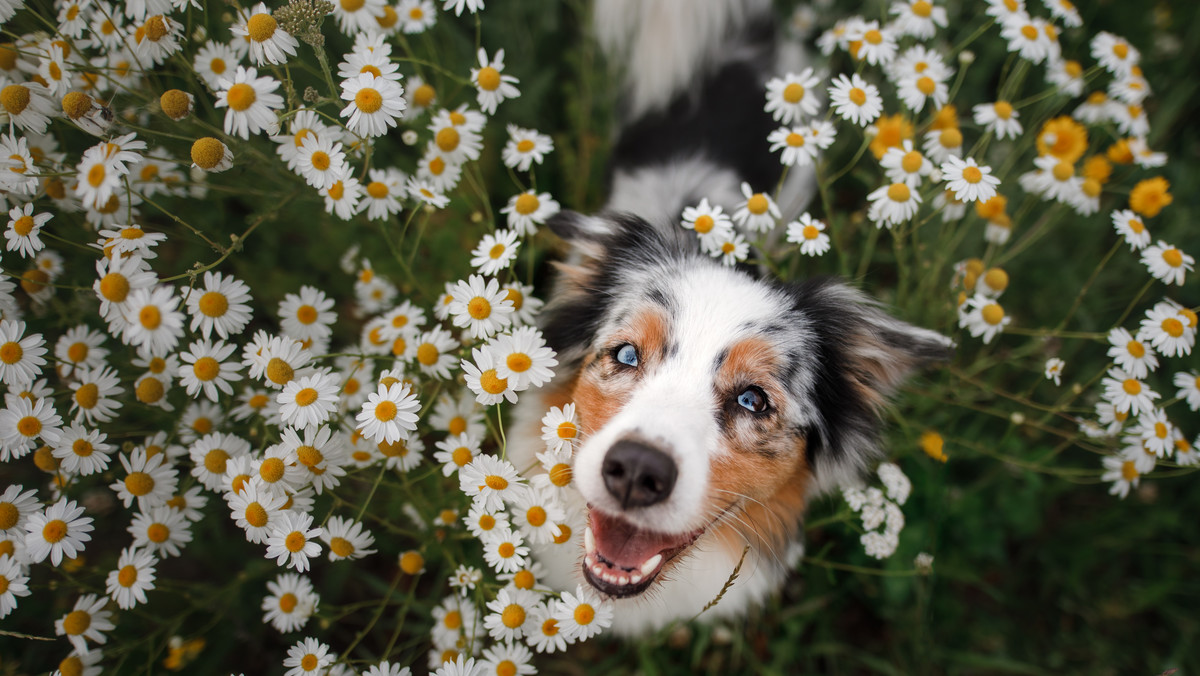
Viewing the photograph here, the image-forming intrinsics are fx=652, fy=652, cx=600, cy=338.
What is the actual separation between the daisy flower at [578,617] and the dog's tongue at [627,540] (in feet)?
0.50

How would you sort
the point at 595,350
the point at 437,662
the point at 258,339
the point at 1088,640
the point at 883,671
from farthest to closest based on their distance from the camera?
the point at 1088,640, the point at 883,671, the point at 595,350, the point at 437,662, the point at 258,339

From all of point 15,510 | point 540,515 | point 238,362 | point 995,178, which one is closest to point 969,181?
point 995,178

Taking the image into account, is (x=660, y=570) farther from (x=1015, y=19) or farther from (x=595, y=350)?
(x=1015, y=19)

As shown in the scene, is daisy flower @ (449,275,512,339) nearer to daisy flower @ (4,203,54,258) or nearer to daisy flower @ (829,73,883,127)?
daisy flower @ (4,203,54,258)

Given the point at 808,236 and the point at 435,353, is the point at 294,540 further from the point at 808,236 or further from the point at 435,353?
the point at 808,236

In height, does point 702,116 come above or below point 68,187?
below

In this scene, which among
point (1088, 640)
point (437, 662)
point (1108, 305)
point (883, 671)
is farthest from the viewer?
point (1108, 305)

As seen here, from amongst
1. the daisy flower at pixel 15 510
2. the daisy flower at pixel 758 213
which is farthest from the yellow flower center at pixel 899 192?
the daisy flower at pixel 15 510

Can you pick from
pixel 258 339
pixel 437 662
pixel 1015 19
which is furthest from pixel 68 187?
pixel 1015 19

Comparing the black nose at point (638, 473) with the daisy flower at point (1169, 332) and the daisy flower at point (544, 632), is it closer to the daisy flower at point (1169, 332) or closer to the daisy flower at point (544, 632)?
the daisy flower at point (544, 632)

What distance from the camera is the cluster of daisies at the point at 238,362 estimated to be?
5.55 ft

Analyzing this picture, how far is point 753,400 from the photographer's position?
1.94 m

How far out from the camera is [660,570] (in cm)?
190

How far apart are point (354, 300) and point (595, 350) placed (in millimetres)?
1645
